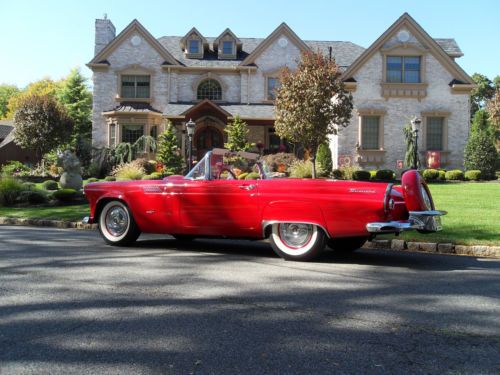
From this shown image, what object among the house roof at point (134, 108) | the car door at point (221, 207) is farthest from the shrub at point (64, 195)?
the house roof at point (134, 108)

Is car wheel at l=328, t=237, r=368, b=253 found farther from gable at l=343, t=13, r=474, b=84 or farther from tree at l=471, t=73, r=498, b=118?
tree at l=471, t=73, r=498, b=118

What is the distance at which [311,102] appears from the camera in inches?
826

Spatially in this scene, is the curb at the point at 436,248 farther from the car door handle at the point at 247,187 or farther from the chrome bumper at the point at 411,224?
the car door handle at the point at 247,187

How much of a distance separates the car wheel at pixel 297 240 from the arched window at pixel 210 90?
26404mm

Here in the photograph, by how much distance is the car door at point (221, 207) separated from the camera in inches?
269

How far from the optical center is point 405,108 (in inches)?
1095

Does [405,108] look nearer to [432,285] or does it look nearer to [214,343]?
[432,285]

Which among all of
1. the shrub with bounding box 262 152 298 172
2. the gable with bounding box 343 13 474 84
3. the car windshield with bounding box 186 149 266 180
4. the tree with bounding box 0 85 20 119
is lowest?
the car windshield with bounding box 186 149 266 180

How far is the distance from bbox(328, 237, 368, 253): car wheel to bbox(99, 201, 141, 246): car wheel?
123 inches

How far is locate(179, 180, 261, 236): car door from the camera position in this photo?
683cm

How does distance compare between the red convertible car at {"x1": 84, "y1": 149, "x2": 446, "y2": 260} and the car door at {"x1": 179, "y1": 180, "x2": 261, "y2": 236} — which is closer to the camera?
the red convertible car at {"x1": 84, "y1": 149, "x2": 446, "y2": 260}

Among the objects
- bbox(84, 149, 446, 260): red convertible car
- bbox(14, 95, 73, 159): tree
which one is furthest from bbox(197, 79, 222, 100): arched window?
bbox(84, 149, 446, 260): red convertible car

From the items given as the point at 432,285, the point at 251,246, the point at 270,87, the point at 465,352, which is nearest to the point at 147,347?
the point at 465,352

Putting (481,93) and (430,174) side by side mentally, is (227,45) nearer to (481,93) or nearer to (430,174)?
(430,174)
